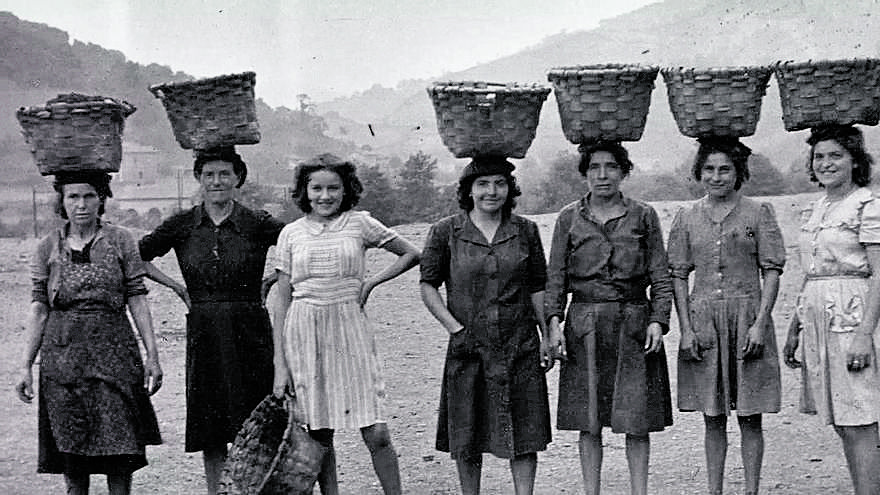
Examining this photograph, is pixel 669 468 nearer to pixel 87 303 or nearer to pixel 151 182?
pixel 87 303

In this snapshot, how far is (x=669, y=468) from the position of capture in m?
6.12

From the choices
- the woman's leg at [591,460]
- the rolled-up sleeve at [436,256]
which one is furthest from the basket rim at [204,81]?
the woman's leg at [591,460]

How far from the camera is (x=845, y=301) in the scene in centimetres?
459

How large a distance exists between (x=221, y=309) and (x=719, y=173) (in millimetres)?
2389

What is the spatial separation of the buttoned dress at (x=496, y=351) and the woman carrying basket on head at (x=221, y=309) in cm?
94

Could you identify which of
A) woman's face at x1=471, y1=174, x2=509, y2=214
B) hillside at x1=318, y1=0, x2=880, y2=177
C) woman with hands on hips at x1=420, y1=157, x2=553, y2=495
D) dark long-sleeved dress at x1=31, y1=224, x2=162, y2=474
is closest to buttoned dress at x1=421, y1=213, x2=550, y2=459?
woman with hands on hips at x1=420, y1=157, x2=553, y2=495

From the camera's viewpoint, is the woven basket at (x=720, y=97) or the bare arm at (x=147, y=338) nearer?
the woven basket at (x=720, y=97)

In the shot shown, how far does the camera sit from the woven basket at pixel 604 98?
459cm

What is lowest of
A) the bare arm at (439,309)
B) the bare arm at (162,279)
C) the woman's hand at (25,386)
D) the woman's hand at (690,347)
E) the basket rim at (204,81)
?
the woman's hand at (25,386)

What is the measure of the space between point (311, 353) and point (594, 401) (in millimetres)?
1298

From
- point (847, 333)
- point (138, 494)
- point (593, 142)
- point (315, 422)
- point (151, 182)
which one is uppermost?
point (151, 182)

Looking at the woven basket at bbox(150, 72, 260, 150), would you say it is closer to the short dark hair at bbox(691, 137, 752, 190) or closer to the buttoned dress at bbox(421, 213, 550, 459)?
the buttoned dress at bbox(421, 213, 550, 459)

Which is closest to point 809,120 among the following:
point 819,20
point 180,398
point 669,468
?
point 669,468

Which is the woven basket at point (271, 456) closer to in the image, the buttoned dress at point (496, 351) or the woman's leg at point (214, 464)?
the woman's leg at point (214, 464)
